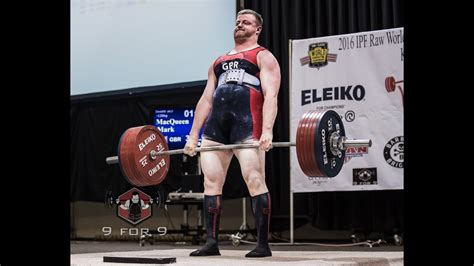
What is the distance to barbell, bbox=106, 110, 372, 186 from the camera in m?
3.31

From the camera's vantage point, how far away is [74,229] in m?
7.90

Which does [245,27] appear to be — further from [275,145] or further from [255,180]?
[255,180]

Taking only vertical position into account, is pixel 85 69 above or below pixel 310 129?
above

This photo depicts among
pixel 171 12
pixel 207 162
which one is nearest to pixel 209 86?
pixel 207 162

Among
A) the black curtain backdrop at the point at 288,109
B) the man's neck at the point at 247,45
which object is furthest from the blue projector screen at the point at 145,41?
the man's neck at the point at 247,45

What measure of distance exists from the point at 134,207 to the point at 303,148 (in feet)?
14.1

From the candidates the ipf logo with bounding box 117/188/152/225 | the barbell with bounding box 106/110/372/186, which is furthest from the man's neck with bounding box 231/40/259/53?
the ipf logo with bounding box 117/188/152/225

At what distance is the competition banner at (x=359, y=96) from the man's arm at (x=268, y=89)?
204 cm

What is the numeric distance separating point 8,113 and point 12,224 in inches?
10.0

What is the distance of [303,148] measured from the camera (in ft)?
10.9

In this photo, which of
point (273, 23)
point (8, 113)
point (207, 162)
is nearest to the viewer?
point (8, 113)

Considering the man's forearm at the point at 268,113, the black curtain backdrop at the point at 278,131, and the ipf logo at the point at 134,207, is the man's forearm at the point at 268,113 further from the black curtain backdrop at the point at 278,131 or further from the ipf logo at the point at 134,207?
the ipf logo at the point at 134,207
